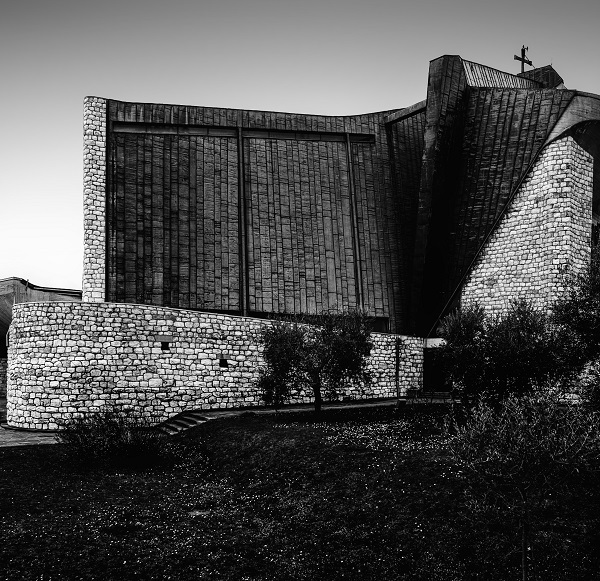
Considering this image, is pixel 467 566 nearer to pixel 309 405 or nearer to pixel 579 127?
pixel 309 405

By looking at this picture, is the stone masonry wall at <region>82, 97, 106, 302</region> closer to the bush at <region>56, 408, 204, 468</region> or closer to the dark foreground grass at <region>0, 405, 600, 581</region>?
the bush at <region>56, 408, 204, 468</region>

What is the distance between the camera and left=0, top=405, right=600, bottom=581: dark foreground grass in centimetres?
994

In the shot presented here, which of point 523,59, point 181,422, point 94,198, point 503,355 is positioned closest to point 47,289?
point 94,198

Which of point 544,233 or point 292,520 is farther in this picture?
point 544,233

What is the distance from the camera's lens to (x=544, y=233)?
23.7 meters

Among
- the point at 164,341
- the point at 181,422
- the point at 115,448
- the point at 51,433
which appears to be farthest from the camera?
the point at 164,341

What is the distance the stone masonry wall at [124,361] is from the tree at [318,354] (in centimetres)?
270

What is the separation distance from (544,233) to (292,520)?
613 inches

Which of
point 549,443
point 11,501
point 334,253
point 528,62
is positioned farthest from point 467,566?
point 528,62

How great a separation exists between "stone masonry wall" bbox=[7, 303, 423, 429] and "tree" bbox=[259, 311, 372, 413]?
8.86 ft

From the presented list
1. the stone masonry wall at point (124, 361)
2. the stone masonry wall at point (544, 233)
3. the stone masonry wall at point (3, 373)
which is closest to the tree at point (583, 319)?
the stone masonry wall at point (544, 233)

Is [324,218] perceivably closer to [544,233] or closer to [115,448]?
[544,233]

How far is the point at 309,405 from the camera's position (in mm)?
22891

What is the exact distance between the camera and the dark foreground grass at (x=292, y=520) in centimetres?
994
